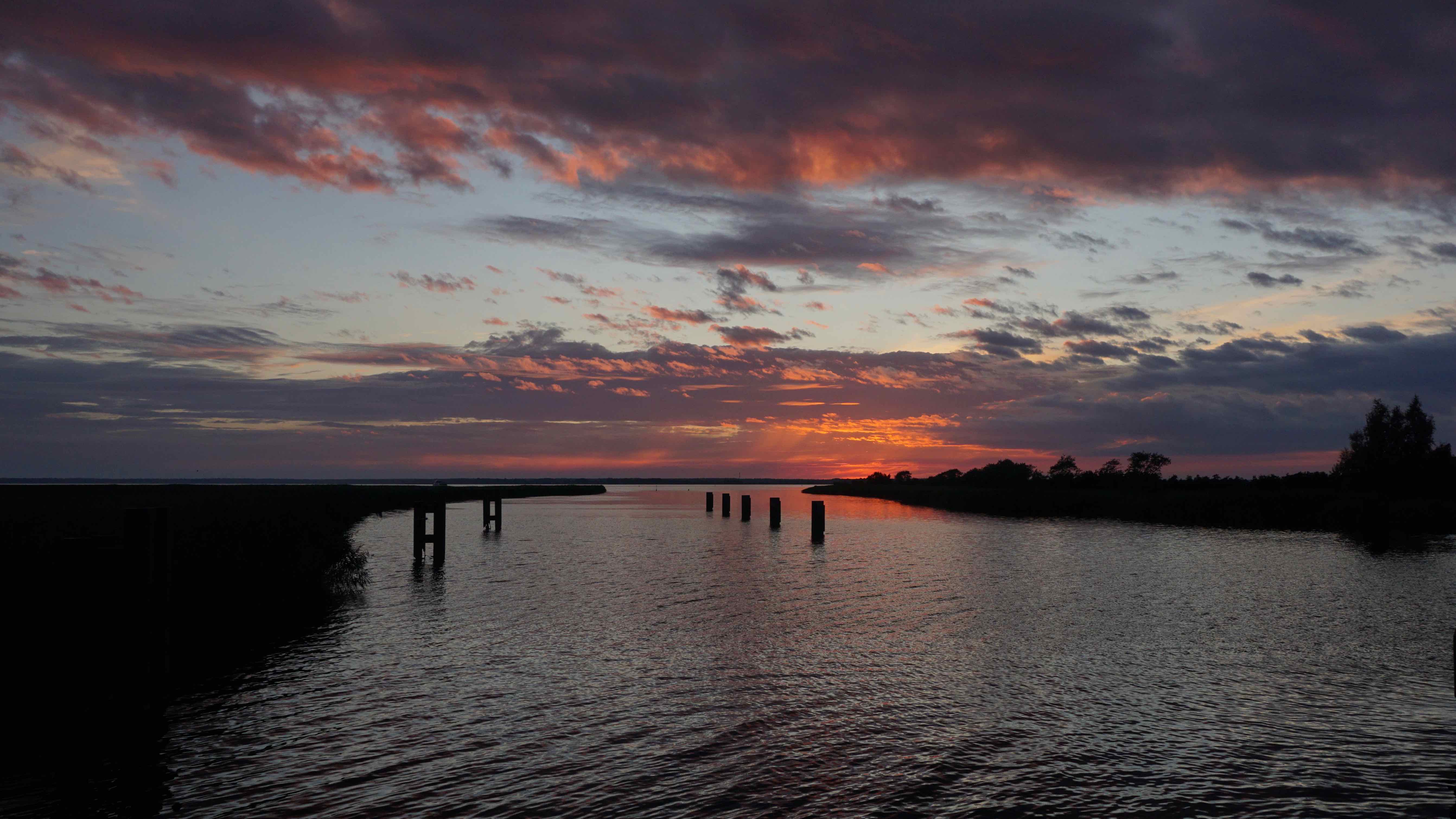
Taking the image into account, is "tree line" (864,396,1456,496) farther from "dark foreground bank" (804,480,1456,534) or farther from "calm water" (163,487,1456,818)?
"calm water" (163,487,1456,818)

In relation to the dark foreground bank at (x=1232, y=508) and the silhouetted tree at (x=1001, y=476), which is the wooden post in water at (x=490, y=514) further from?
the silhouetted tree at (x=1001, y=476)

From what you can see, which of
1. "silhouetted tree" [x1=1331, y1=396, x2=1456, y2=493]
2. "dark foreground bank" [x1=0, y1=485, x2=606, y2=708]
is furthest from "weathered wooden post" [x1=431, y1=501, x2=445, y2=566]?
"silhouetted tree" [x1=1331, y1=396, x2=1456, y2=493]

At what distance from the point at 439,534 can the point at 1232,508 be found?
53096 millimetres

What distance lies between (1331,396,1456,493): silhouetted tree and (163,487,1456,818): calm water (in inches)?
2436

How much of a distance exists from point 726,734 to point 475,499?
360 ft

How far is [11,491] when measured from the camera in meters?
87.8

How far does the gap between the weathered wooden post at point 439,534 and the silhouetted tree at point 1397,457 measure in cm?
8104

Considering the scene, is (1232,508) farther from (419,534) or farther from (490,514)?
(419,534)

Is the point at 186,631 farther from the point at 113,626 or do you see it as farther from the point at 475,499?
the point at 475,499

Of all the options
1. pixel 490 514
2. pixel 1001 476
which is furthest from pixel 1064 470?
pixel 490 514

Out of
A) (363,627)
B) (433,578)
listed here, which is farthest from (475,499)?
(363,627)

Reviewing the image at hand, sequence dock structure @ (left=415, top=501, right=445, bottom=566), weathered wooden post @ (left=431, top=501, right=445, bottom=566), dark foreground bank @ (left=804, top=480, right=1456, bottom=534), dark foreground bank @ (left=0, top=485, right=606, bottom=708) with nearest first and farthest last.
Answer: dark foreground bank @ (left=0, top=485, right=606, bottom=708), dock structure @ (left=415, top=501, right=445, bottom=566), weathered wooden post @ (left=431, top=501, right=445, bottom=566), dark foreground bank @ (left=804, top=480, right=1456, bottom=534)

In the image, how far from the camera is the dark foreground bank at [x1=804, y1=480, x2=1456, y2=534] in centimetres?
5188

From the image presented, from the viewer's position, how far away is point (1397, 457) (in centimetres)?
10200
